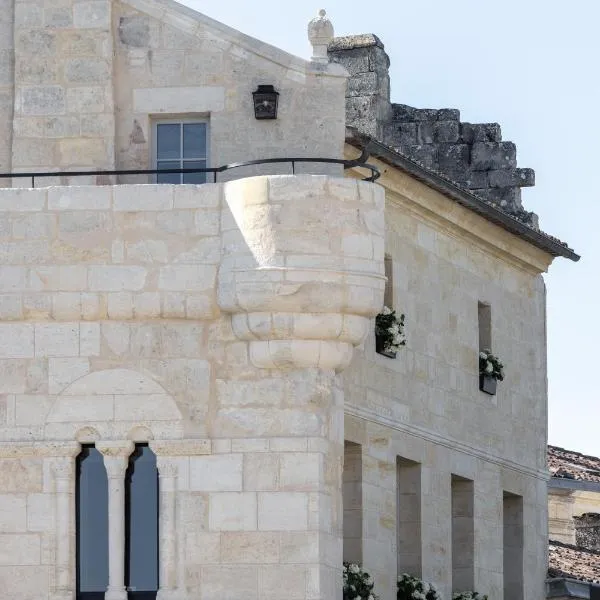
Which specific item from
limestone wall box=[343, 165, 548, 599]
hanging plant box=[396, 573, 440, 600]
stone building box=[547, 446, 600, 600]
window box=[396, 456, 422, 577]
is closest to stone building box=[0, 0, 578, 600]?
limestone wall box=[343, 165, 548, 599]

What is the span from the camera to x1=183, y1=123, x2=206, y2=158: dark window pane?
42.0m

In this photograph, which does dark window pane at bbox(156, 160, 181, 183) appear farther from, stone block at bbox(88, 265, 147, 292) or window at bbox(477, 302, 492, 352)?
window at bbox(477, 302, 492, 352)

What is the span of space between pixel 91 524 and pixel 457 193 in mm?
8884

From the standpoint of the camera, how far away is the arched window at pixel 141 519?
39969mm

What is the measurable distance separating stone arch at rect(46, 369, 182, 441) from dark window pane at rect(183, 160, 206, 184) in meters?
2.91

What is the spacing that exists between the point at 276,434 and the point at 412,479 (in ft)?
21.4

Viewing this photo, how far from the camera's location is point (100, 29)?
138 feet

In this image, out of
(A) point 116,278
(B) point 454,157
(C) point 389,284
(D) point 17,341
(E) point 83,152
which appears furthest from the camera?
(B) point 454,157

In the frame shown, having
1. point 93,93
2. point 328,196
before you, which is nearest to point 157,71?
point 93,93

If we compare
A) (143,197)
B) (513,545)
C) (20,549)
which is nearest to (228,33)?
(143,197)

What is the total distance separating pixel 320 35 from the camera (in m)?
41.3

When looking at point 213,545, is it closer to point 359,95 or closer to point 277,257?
point 277,257

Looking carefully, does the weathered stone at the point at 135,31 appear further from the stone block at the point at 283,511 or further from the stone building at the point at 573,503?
the stone building at the point at 573,503

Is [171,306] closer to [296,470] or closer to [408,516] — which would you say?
[296,470]
